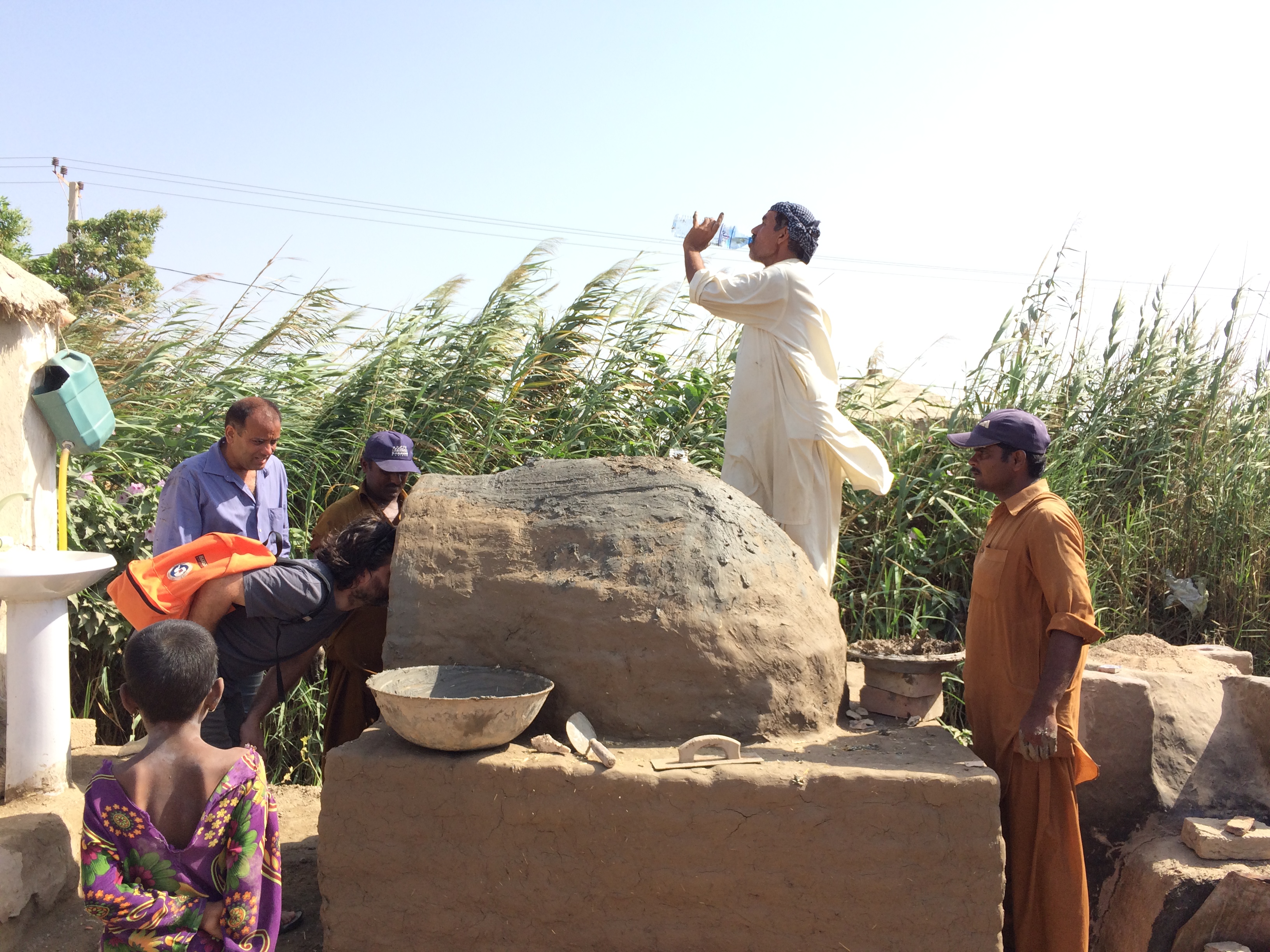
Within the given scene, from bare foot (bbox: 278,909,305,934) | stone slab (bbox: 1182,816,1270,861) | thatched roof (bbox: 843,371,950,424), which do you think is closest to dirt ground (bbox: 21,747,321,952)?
bare foot (bbox: 278,909,305,934)

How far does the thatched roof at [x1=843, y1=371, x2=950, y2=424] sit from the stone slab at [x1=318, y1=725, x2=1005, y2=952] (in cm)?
390

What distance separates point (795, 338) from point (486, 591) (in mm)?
1791

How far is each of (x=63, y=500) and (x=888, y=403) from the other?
4.74 metres

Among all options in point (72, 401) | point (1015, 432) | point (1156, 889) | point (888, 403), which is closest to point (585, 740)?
point (1015, 432)

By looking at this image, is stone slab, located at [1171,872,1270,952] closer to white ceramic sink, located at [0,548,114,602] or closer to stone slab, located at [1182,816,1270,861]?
stone slab, located at [1182,816,1270,861]

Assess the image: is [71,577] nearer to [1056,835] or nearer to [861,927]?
[861,927]

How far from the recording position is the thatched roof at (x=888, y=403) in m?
6.41

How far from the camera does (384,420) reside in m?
5.76

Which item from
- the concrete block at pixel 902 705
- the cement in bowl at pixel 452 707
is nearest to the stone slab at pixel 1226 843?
the concrete block at pixel 902 705

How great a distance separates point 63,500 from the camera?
419 centimetres

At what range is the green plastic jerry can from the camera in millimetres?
4289

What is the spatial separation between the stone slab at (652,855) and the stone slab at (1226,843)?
1.26 m

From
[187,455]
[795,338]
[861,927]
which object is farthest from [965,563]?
[187,455]

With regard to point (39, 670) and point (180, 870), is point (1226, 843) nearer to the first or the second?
point (180, 870)
